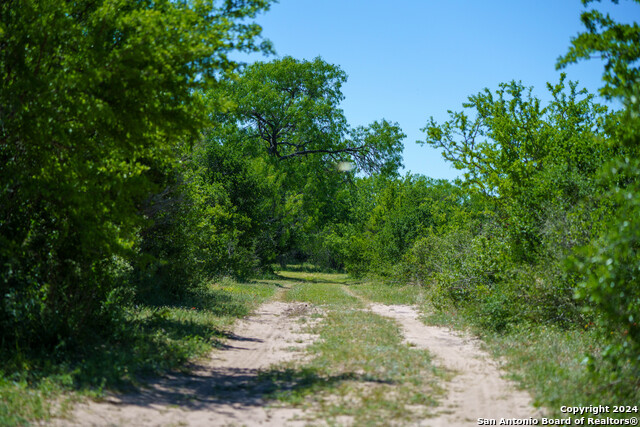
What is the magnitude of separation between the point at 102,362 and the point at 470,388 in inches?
205

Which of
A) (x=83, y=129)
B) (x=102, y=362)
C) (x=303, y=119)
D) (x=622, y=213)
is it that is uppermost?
(x=303, y=119)

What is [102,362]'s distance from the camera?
787cm

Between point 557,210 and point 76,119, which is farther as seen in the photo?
point 557,210

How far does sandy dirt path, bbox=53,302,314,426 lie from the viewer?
5777 millimetres

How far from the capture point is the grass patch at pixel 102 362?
587 cm

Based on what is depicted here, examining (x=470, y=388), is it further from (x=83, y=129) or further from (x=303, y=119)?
(x=303, y=119)

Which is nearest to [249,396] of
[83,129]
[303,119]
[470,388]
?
[470,388]

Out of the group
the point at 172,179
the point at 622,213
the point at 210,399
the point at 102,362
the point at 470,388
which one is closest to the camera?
the point at 622,213

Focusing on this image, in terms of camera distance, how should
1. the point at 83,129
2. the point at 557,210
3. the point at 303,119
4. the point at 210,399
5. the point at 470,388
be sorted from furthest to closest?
1. the point at 303,119
2. the point at 557,210
3. the point at 83,129
4. the point at 470,388
5. the point at 210,399

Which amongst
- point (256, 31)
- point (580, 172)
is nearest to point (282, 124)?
point (580, 172)

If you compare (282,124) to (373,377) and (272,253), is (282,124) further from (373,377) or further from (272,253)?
(373,377)

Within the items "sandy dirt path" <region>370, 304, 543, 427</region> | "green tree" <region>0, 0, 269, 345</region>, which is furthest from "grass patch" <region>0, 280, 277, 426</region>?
"sandy dirt path" <region>370, 304, 543, 427</region>

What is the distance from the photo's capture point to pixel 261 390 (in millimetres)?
7250

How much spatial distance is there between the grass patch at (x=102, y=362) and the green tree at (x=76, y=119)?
2.14ft
